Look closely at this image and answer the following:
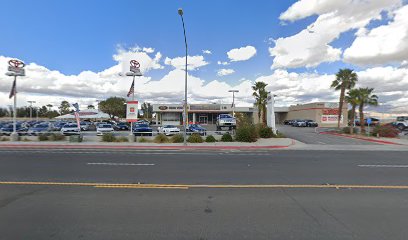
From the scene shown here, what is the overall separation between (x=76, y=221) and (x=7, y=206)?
2.01 meters

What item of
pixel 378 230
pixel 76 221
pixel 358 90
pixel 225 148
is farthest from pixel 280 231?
pixel 358 90

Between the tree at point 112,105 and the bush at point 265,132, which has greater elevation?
the tree at point 112,105

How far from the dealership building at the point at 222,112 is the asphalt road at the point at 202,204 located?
47.0 meters

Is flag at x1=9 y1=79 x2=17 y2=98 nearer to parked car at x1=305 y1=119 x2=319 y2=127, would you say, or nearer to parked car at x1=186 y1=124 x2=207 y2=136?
parked car at x1=186 y1=124 x2=207 y2=136

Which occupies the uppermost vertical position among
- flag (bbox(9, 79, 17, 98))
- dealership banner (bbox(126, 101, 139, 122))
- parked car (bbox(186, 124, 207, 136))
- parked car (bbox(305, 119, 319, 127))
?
flag (bbox(9, 79, 17, 98))

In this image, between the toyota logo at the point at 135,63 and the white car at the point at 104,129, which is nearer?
the toyota logo at the point at 135,63

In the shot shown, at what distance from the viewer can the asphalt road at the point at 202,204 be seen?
4.04 m

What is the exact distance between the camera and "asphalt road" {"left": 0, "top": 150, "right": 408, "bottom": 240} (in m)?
4.04

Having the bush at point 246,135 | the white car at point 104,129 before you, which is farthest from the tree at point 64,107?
the bush at point 246,135

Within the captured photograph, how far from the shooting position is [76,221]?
4426 mm

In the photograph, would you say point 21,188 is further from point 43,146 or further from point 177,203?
point 43,146

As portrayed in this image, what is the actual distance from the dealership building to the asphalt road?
47.0 metres

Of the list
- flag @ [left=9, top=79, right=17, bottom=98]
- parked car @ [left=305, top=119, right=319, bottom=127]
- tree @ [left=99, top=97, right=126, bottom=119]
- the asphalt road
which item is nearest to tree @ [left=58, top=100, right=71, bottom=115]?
tree @ [left=99, top=97, right=126, bottom=119]

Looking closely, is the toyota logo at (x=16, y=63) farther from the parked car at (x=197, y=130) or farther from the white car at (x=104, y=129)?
the parked car at (x=197, y=130)
